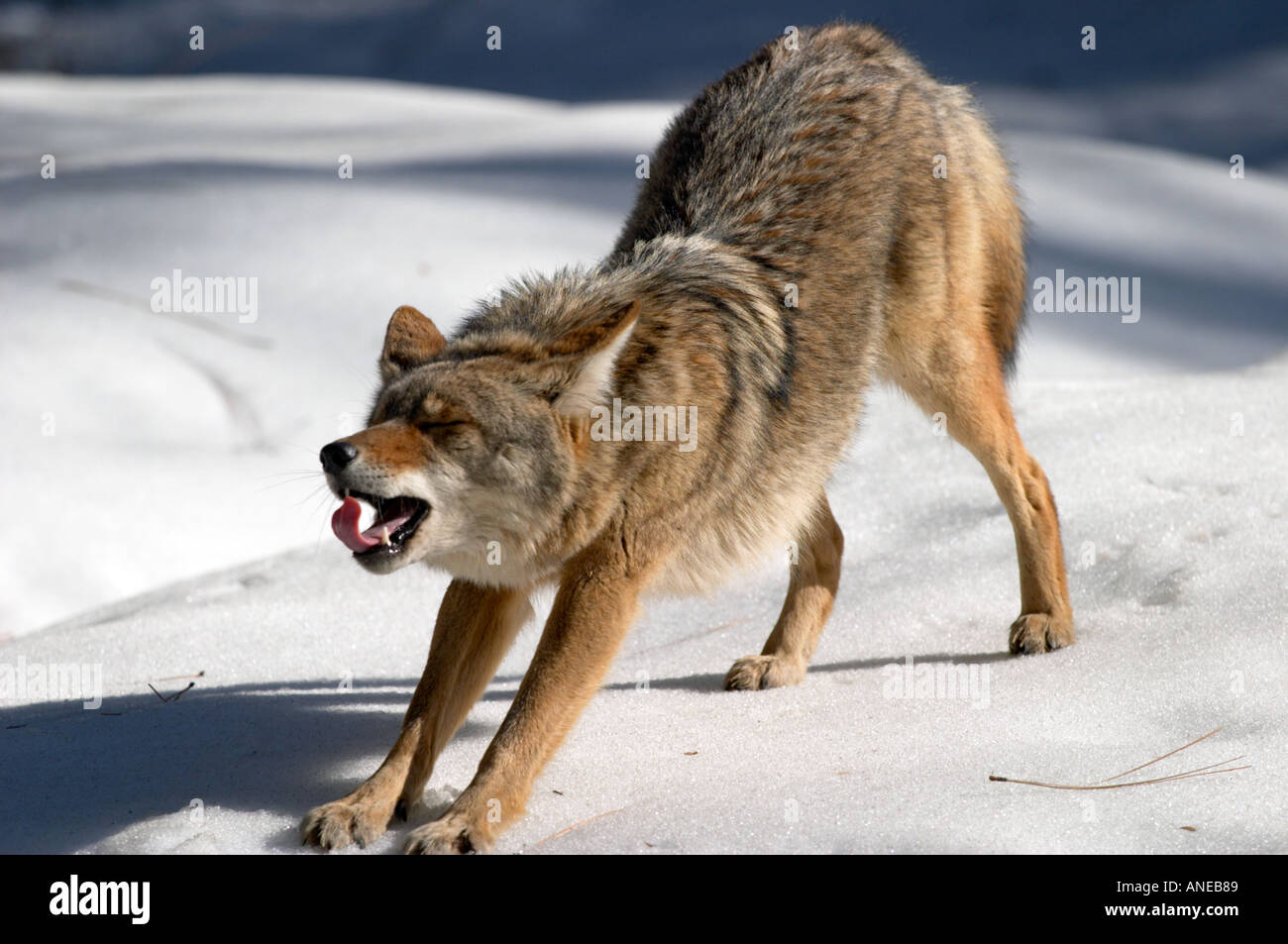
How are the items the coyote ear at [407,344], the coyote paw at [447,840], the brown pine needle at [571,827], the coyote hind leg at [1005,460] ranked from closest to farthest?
the coyote paw at [447,840], the brown pine needle at [571,827], the coyote ear at [407,344], the coyote hind leg at [1005,460]

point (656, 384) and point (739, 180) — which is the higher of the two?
point (739, 180)

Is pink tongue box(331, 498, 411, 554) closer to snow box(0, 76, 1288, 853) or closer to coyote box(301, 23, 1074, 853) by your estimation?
coyote box(301, 23, 1074, 853)

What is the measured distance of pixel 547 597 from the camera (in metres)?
4.08

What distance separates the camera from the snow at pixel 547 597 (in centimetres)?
356

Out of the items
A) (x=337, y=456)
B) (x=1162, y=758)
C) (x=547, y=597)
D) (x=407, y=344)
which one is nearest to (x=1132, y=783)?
(x=1162, y=758)

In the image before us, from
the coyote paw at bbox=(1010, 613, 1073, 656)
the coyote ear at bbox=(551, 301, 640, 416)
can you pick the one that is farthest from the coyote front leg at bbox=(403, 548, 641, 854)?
the coyote paw at bbox=(1010, 613, 1073, 656)

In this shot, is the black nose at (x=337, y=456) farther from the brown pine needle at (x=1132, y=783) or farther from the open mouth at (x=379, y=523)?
the brown pine needle at (x=1132, y=783)

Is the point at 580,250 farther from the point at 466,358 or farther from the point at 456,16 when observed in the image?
the point at 456,16

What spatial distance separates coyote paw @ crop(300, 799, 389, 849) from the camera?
3.34 meters

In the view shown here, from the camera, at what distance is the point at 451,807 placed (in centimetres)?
340

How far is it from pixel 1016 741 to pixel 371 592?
2.84 metres

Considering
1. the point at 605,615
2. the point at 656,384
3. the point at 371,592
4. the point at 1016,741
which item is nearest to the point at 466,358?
Result: the point at 656,384

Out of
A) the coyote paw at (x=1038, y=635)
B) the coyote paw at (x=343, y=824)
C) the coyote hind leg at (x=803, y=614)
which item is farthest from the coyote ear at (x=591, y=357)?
the coyote paw at (x=1038, y=635)

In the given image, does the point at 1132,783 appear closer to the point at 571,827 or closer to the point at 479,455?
the point at 571,827
